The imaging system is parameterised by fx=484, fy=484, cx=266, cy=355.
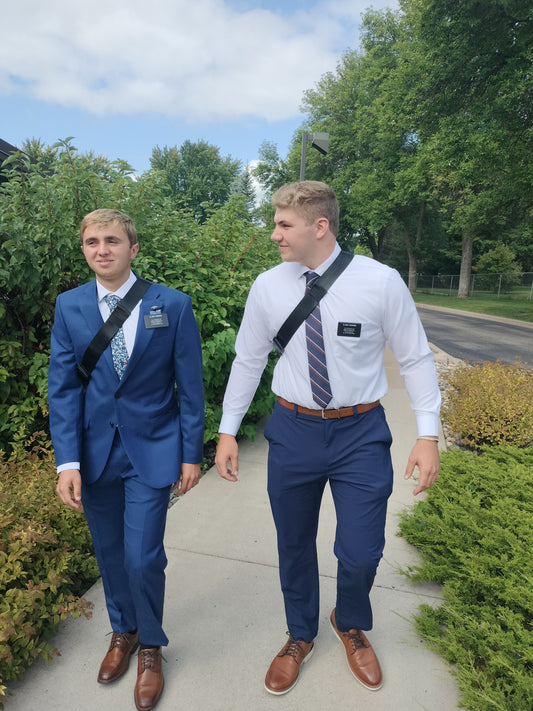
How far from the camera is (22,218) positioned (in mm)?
3600

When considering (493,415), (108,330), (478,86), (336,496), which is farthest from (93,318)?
(478,86)

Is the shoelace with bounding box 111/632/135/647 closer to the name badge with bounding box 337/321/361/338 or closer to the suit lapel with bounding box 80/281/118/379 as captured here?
the suit lapel with bounding box 80/281/118/379

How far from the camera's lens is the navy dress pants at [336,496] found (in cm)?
209

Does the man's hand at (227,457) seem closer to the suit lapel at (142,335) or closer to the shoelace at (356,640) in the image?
the suit lapel at (142,335)

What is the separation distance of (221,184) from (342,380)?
163 ft

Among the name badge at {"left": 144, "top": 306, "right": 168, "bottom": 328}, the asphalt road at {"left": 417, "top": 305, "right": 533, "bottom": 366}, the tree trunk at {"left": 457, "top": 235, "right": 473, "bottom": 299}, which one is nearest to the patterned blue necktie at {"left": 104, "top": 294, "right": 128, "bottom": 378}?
the name badge at {"left": 144, "top": 306, "right": 168, "bottom": 328}

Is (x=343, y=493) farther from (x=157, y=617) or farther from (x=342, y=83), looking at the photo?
(x=342, y=83)

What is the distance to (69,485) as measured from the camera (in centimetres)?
207

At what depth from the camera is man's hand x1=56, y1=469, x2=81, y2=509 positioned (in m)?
2.05

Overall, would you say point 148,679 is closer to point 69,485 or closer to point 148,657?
point 148,657

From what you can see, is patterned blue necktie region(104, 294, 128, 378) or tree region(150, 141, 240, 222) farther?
tree region(150, 141, 240, 222)

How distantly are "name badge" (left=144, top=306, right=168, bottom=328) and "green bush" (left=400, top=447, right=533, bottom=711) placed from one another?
207 cm

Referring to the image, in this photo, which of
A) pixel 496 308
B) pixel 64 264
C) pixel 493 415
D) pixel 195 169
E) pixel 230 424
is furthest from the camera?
pixel 195 169

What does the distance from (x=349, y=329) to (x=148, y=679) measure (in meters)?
1.78
